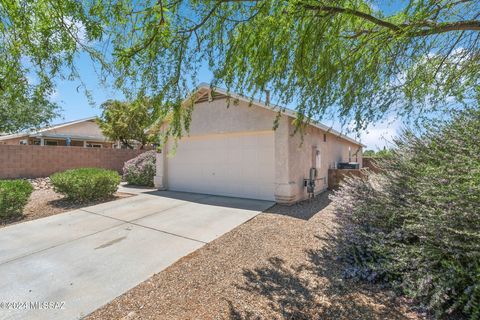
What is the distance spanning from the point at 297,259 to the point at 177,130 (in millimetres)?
3194

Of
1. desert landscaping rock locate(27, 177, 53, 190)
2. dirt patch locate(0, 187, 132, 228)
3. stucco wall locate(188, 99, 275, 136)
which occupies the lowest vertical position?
dirt patch locate(0, 187, 132, 228)

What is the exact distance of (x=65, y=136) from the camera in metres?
19.0

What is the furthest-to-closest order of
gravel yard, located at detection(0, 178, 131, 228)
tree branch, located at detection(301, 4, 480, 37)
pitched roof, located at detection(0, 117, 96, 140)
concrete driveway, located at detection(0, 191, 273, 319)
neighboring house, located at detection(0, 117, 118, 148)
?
neighboring house, located at detection(0, 117, 118, 148)
pitched roof, located at detection(0, 117, 96, 140)
gravel yard, located at detection(0, 178, 131, 228)
tree branch, located at detection(301, 4, 480, 37)
concrete driveway, located at detection(0, 191, 273, 319)

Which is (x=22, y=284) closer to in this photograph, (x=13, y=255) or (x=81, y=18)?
(x=13, y=255)

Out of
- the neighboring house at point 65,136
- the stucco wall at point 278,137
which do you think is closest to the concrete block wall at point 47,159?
the neighboring house at point 65,136

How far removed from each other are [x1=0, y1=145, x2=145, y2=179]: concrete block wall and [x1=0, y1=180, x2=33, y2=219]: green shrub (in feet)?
27.1

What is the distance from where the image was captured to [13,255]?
4223 millimetres

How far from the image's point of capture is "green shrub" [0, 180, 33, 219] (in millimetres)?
6152

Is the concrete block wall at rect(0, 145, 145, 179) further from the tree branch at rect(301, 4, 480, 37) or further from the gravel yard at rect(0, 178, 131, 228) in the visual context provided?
the tree branch at rect(301, 4, 480, 37)

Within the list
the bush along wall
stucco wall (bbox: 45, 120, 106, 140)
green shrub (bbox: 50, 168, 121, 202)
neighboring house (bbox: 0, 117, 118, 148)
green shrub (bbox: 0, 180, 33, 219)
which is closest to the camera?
the bush along wall

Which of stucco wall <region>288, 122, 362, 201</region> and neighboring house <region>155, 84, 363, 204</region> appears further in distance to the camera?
stucco wall <region>288, 122, 362, 201</region>

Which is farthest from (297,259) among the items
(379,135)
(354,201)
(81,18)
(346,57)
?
(81,18)

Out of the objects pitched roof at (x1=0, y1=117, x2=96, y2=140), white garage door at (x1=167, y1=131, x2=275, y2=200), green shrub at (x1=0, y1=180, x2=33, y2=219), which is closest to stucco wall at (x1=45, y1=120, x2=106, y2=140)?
pitched roof at (x1=0, y1=117, x2=96, y2=140)

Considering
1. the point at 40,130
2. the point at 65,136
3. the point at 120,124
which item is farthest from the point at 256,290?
the point at 65,136
